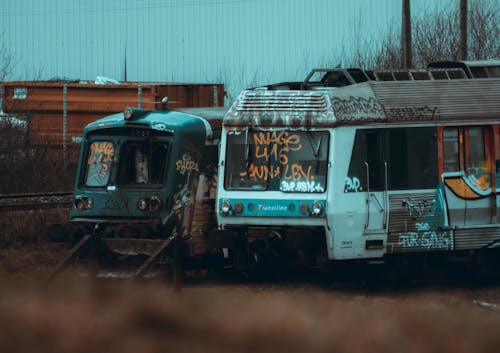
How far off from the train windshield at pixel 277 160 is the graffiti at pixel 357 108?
0.35 meters

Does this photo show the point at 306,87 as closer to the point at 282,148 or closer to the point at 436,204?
the point at 282,148

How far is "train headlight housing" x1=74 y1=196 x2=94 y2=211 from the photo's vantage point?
15328mm

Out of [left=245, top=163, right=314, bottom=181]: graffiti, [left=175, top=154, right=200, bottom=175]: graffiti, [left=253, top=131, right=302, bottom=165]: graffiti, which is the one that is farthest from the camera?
[left=175, top=154, right=200, bottom=175]: graffiti

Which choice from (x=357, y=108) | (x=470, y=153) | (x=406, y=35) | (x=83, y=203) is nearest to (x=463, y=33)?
(x=406, y=35)

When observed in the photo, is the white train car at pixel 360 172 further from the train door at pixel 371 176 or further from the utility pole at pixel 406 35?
the utility pole at pixel 406 35

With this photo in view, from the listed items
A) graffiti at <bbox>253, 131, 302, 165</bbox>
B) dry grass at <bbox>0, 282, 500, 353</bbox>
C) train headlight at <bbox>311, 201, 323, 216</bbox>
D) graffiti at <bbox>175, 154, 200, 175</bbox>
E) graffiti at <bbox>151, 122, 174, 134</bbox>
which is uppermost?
graffiti at <bbox>151, 122, 174, 134</bbox>

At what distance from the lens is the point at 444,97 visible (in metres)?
14.5

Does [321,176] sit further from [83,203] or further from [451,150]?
[83,203]

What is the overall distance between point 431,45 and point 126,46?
9062 millimetres

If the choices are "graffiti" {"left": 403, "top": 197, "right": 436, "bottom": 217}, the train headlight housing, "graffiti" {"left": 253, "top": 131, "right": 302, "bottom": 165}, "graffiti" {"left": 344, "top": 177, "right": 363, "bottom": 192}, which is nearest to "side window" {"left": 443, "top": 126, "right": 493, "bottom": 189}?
"graffiti" {"left": 403, "top": 197, "right": 436, "bottom": 217}

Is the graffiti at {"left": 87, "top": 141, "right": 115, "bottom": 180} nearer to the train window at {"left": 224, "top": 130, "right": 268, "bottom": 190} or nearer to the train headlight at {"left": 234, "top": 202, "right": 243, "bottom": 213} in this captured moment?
the train window at {"left": 224, "top": 130, "right": 268, "bottom": 190}

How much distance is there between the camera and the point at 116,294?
9180 mm

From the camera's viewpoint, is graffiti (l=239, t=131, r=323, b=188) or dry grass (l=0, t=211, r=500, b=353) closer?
dry grass (l=0, t=211, r=500, b=353)

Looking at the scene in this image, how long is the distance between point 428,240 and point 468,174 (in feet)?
3.44
